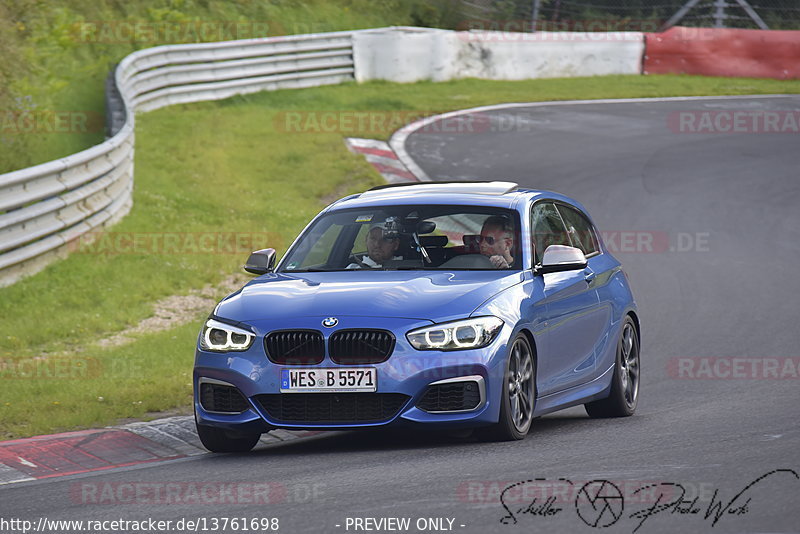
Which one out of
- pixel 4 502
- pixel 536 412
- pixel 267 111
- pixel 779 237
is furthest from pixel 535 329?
pixel 267 111

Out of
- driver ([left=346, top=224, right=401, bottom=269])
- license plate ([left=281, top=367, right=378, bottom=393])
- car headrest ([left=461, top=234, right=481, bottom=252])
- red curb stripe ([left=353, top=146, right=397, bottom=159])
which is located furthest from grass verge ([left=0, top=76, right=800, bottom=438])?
car headrest ([left=461, top=234, right=481, bottom=252])

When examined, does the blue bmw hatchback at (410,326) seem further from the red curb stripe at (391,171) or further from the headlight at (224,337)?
the red curb stripe at (391,171)

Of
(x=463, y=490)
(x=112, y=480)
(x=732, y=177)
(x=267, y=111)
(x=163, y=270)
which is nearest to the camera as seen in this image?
(x=463, y=490)

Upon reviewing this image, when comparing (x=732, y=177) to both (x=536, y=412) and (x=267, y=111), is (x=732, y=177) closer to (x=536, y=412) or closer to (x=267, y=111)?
(x=267, y=111)

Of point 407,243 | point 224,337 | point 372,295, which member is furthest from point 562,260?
point 224,337

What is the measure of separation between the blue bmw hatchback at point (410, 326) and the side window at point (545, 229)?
17 millimetres

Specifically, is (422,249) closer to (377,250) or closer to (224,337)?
(377,250)

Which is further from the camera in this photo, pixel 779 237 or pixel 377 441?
pixel 779 237

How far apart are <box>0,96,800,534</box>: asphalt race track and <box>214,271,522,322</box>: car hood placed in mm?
809

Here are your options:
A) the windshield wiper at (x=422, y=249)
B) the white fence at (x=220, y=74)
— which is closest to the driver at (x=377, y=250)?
the windshield wiper at (x=422, y=249)

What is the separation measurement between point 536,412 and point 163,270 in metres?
7.45

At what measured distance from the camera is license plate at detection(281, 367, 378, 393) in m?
7.70

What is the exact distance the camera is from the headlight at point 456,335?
25.3ft

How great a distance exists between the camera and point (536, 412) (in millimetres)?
8531
